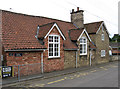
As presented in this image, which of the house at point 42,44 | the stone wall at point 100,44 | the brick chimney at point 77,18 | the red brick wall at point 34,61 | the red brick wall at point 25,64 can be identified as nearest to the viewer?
the red brick wall at point 25,64

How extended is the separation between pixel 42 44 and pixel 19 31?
8.67 feet

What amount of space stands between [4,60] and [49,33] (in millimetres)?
5214

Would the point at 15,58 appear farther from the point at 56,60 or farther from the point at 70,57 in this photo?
the point at 70,57

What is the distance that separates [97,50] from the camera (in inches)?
888

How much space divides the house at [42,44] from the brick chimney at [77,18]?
364 cm

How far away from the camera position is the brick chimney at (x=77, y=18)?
75.9 ft

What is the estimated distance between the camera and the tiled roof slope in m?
11.6

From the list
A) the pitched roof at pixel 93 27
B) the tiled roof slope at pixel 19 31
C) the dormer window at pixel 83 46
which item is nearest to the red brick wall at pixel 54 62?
the tiled roof slope at pixel 19 31

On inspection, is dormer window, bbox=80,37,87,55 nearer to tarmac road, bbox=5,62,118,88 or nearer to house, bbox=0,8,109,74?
house, bbox=0,8,109,74

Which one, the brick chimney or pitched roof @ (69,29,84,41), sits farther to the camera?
the brick chimney

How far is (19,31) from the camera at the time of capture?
13.3 metres

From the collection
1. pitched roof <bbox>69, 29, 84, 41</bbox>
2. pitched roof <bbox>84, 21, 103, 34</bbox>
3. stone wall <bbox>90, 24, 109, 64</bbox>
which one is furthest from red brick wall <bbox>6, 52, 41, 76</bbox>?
pitched roof <bbox>84, 21, 103, 34</bbox>

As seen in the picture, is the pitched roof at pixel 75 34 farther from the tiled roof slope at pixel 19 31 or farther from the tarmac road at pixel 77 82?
the tarmac road at pixel 77 82

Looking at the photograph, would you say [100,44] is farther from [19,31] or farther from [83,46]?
[19,31]
